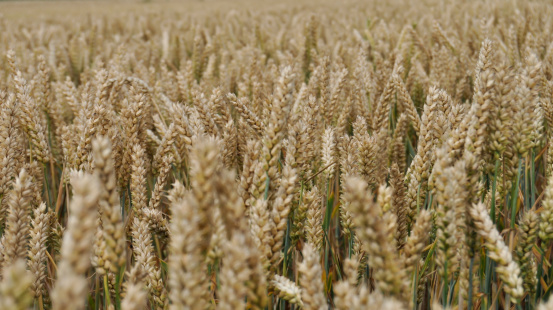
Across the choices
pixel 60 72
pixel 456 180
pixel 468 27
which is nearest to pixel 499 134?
pixel 456 180

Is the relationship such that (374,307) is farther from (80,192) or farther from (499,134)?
(499,134)

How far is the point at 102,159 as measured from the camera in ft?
2.73

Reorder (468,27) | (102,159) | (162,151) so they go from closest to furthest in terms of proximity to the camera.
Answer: (102,159)
(162,151)
(468,27)

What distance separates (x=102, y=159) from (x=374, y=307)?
0.56 m

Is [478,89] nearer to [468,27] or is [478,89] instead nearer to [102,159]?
[102,159]

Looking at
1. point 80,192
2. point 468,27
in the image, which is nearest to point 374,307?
point 80,192

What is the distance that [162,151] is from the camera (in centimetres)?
168

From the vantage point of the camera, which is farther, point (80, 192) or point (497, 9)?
point (497, 9)

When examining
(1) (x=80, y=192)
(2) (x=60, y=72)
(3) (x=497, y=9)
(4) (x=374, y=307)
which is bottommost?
(4) (x=374, y=307)

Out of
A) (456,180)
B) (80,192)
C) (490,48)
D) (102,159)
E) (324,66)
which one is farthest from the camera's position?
(324,66)

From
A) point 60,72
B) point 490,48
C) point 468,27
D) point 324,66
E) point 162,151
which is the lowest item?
point 162,151

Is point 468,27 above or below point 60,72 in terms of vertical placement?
above

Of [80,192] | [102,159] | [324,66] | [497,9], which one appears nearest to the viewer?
[80,192]

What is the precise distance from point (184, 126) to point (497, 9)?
230 inches
